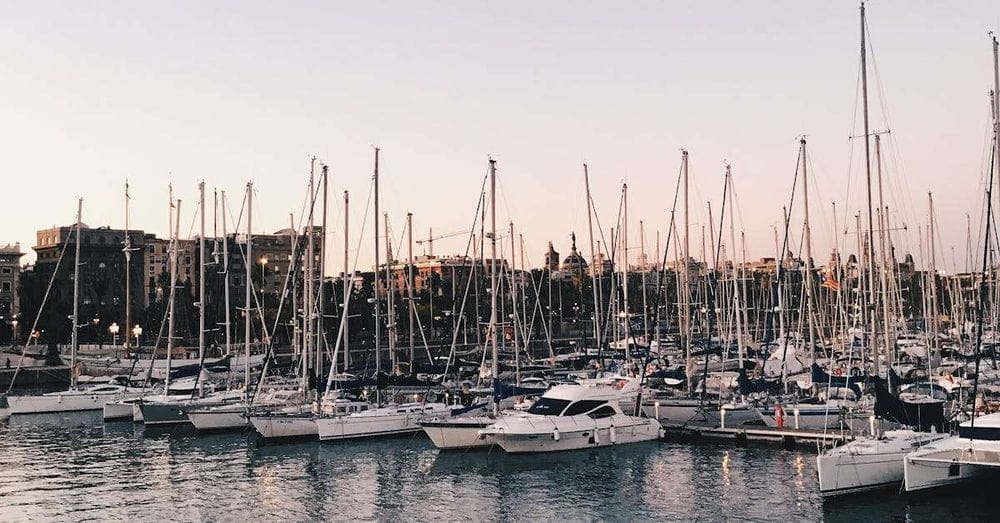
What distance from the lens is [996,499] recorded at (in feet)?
110

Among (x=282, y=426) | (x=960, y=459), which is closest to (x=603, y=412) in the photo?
(x=282, y=426)

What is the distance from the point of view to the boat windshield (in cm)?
4634

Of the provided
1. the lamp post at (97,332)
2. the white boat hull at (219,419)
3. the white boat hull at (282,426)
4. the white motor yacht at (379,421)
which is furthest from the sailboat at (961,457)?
the lamp post at (97,332)

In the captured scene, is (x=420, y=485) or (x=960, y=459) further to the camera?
(x=420, y=485)

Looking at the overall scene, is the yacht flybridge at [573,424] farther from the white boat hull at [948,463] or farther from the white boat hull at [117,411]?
the white boat hull at [117,411]

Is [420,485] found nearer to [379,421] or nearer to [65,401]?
[379,421]

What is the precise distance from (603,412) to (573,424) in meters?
2.06

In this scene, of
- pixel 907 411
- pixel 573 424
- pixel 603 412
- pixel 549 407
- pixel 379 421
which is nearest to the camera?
pixel 907 411

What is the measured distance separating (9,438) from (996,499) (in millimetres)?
52784

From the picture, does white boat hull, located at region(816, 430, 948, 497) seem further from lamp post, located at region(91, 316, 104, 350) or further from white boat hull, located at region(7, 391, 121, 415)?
lamp post, located at region(91, 316, 104, 350)

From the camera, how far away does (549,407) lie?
4656 centimetres

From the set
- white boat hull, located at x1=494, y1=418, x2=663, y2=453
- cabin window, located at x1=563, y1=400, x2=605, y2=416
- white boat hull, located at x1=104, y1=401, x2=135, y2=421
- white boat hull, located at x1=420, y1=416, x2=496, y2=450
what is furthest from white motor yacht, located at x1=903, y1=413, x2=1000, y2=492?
white boat hull, located at x1=104, y1=401, x2=135, y2=421

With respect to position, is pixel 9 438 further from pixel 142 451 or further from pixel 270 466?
pixel 270 466

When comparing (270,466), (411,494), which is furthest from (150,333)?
(411,494)
